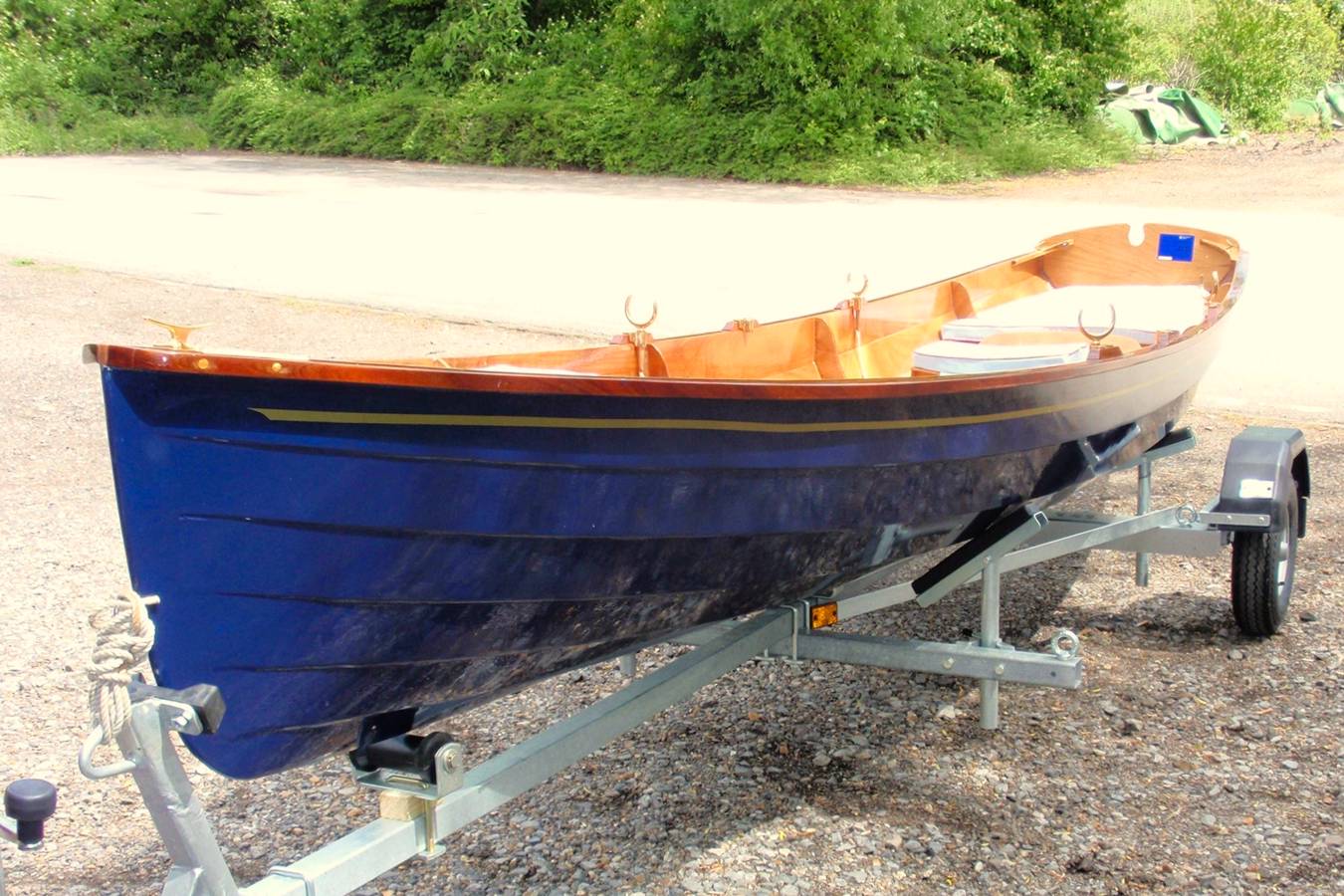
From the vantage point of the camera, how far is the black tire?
4109 millimetres

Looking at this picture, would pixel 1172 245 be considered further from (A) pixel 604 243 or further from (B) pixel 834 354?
(A) pixel 604 243

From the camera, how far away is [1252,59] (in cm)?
2428

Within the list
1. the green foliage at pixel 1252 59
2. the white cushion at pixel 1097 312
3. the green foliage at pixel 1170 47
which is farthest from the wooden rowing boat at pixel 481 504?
the green foliage at pixel 1252 59

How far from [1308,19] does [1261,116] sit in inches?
168

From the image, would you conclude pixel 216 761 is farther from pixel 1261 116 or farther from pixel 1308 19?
pixel 1308 19

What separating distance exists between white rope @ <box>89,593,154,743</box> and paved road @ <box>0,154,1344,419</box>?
239 inches

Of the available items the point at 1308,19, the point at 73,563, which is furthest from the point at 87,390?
the point at 1308,19

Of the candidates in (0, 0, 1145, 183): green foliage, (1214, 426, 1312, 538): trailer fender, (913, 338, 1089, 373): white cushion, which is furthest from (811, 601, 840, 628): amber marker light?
A: (0, 0, 1145, 183): green foliage

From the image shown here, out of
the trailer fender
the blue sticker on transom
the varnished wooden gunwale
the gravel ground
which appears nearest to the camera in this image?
the varnished wooden gunwale

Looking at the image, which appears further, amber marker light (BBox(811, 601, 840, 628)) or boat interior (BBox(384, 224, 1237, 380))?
boat interior (BBox(384, 224, 1237, 380))

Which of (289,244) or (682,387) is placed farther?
(289,244)

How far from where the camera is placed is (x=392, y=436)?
241cm

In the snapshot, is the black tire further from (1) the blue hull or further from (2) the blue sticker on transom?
(2) the blue sticker on transom

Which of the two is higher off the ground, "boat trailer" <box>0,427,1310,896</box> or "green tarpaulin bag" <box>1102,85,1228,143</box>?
"green tarpaulin bag" <box>1102,85,1228,143</box>
